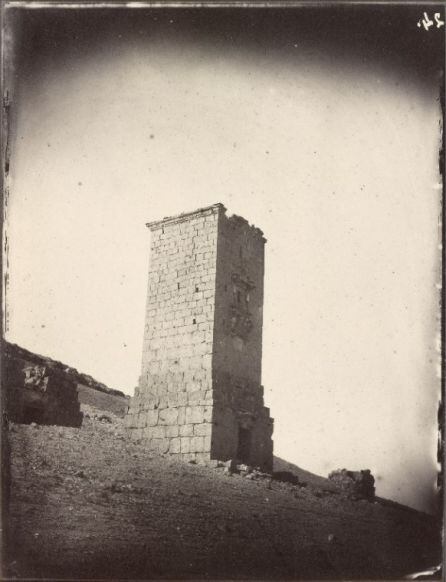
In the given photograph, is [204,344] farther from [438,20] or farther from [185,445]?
[438,20]

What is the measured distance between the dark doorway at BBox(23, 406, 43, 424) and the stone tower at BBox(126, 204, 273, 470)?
6.33ft

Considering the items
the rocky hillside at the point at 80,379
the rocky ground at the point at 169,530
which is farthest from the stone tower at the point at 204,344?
the rocky ground at the point at 169,530

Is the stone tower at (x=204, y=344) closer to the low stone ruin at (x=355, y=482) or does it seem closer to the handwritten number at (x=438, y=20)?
the low stone ruin at (x=355, y=482)

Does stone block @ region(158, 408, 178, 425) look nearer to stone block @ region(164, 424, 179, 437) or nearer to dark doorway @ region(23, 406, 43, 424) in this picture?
stone block @ region(164, 424, 179, 437)

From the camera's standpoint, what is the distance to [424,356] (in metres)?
6.91

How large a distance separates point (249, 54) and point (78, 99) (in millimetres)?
2328

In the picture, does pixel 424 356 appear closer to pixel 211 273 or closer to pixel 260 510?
pixel 260 510

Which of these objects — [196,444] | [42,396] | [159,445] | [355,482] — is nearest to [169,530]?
[196,444]

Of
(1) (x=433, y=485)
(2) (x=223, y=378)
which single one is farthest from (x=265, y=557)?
(2) (x=223, y=378)

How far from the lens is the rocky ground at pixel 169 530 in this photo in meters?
6.13

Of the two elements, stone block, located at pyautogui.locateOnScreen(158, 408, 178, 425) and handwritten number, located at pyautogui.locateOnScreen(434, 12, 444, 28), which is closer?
handwritten number, located at pyautogui.locateOnScreen(434, 12, 444, 28)

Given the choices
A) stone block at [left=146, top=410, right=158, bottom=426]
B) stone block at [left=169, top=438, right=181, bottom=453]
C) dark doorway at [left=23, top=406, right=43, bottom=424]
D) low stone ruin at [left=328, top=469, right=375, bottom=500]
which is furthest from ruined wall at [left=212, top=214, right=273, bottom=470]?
dark doorway at [left=23, top=406, right=43, bottom=424]

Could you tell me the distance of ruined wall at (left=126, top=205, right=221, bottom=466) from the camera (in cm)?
1084

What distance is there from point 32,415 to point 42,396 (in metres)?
0.37
